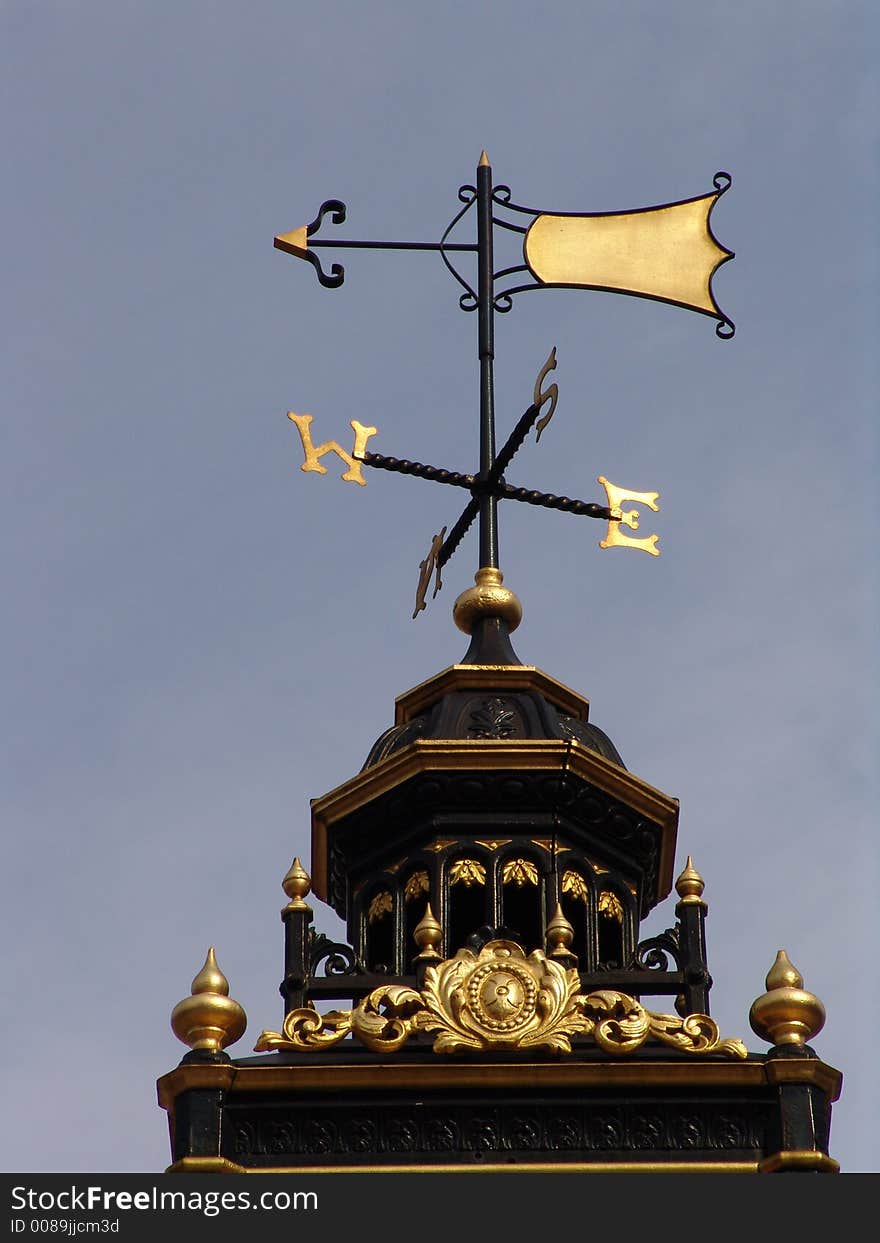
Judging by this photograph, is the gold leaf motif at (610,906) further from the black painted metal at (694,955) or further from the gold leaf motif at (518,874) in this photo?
the black painted metal at (694,955)

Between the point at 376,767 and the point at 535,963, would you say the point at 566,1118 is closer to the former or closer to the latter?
the point at 535,963

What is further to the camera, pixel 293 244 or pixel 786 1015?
pixel 293 244

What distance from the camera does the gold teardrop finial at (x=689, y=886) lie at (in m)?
29.5

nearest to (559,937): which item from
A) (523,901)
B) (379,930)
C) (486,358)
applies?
(523,901)

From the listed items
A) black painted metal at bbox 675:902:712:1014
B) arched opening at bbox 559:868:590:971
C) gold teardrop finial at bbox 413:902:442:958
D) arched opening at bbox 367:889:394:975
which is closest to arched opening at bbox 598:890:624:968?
arched opening at bbox 559:868:590:971

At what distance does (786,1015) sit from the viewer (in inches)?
1099

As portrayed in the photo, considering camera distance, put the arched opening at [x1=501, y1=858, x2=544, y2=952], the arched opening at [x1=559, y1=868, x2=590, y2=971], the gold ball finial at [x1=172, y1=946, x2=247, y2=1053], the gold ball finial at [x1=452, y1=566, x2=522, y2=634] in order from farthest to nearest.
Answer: the gold ball finial at [x1=452, y1=566, x2=522, y2=634] → the arched opening at [x1=559, y1=868, x2=590, y2=971] → the arched opening at [x1=501, y1=858, x2=544, y2=952] → the gold ball finial at [x1=172, y1=946, x2=247, y2=1053]

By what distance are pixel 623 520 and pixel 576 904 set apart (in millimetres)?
3979

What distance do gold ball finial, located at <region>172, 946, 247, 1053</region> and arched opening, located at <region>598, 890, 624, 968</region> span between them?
3.78 metres

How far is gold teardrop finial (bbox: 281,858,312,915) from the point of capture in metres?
29.3

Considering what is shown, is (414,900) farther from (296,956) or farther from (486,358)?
(486,358)

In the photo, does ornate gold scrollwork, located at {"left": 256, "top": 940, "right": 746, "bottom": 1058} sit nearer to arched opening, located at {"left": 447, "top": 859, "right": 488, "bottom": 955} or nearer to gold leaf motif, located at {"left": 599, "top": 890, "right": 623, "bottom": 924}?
arched opening, located at {"left": 447, "top": 859, "right": 488, "bottom": 955}

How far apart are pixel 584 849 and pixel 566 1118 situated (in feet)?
11.1
